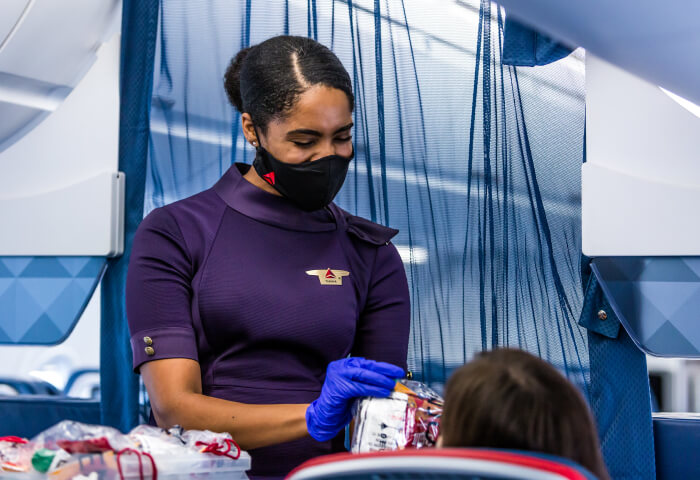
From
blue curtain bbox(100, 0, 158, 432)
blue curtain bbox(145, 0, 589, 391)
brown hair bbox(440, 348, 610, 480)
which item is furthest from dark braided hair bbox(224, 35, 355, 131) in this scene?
brown hair bbox(440, 348, 610, 480)

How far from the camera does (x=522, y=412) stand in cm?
80

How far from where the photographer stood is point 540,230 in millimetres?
2109

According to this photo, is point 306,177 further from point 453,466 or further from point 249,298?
point 453,466

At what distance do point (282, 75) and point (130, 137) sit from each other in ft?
3.29

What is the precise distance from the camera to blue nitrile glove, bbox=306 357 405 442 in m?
1.22

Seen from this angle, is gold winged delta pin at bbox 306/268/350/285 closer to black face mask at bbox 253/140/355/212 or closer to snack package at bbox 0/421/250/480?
black face mask at bbox 253/140/355/212

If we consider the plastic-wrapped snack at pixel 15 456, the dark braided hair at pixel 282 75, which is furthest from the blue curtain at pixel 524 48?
the plastic-wrapped snack at pixel 15 456

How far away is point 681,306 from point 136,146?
170cm

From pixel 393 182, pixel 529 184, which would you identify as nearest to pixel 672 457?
pixel 529 184

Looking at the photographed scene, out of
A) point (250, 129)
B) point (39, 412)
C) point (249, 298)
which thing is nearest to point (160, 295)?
point (249, 298)

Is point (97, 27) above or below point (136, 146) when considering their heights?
above

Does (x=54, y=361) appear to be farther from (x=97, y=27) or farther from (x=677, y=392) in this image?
(x=677, y=392)

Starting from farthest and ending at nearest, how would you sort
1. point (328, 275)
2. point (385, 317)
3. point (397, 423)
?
point (385, 317)
point (328, 275)
point (397, 423)

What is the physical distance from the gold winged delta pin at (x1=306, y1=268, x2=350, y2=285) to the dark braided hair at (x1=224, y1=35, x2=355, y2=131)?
339 mm
